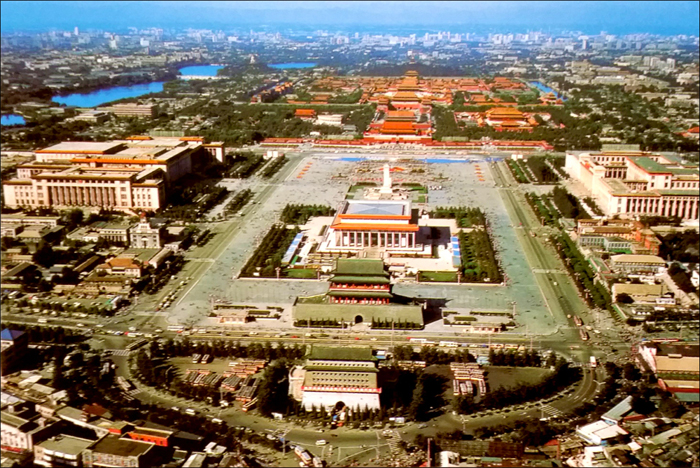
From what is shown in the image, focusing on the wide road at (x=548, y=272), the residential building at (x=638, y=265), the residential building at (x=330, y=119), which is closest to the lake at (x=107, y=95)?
the residential building at (x=330, y=119)

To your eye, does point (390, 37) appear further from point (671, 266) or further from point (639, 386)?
point (639, 386)

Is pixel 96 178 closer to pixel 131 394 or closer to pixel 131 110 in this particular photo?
pixel 131 394

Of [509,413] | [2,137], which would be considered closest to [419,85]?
[2,137]

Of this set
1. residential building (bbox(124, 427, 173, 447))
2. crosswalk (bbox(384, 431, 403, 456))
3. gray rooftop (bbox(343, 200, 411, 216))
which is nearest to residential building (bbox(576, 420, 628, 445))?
crosswalk (bbox(384, 431, 403, 456))

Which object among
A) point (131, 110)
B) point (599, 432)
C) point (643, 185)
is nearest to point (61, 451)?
point (599, 432)

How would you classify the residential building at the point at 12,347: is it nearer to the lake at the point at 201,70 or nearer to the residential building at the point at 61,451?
the residential building at the point at 61,451

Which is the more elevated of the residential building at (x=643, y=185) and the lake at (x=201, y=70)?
the residential building at (x=643, y=185)

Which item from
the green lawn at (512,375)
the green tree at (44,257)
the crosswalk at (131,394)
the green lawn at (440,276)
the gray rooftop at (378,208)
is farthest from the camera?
the gray rooftop at (378,208)

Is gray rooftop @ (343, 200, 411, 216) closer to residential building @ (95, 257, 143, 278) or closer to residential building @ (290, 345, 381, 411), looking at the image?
residential building @ (95, 257, 143, 278)
